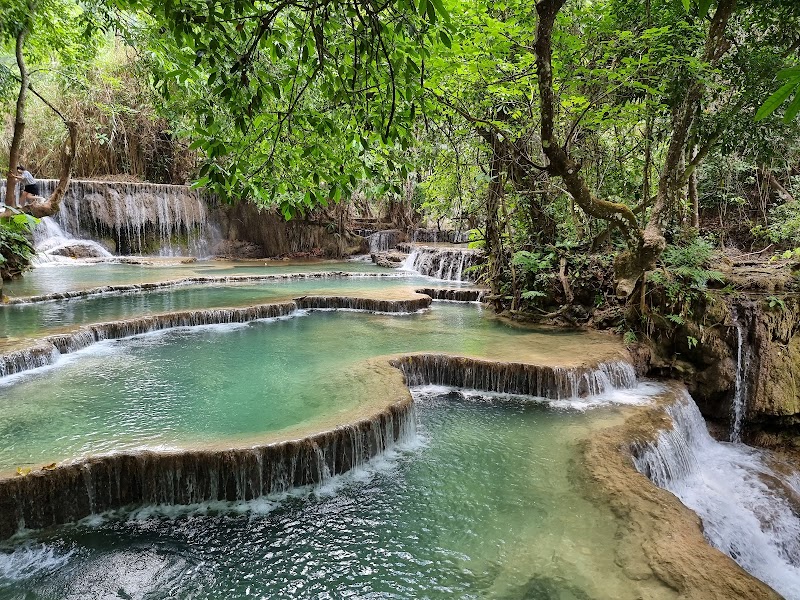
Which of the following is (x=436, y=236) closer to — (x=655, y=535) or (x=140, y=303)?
(x=140, y=303)

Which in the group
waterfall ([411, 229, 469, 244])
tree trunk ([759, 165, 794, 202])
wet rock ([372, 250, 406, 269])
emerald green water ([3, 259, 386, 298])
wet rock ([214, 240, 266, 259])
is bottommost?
emerald green water ([3, 259, 386, 298])

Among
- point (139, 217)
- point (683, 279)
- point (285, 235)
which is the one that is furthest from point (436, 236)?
point (683, 279)

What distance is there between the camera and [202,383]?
Answer: 6.35 meters

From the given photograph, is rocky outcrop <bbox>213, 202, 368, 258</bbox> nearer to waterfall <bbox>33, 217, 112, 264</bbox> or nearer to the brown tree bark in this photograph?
waterfall <bbox>33, 217, 112, 264</bbox>

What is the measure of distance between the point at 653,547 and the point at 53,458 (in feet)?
15.9

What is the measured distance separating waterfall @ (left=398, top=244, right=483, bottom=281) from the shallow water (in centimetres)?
1102

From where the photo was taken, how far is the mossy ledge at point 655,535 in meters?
3.28

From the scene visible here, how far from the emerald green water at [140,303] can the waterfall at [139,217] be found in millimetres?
8013

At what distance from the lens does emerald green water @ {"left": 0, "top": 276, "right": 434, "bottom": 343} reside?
8359 mm

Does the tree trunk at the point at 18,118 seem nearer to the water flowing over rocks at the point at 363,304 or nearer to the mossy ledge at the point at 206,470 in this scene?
the water flowing over rocks at the point at 363,304

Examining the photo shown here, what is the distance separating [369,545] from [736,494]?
4.36 m

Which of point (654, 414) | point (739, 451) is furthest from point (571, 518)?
point (739, 451)

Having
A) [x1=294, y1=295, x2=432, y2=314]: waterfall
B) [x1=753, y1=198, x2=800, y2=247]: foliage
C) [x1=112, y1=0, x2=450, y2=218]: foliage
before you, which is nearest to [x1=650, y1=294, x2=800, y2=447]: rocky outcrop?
[x1=294, y1=295, x2=432, y2=314]: waterfall

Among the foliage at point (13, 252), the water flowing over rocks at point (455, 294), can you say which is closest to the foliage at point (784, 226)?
the water flowing over rocks at point (455, 294)
